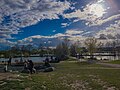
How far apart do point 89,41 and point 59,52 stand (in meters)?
20.6

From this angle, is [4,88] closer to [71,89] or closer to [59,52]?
[71,89]

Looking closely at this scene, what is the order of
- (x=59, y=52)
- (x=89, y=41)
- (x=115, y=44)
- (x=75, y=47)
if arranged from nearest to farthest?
1. (x=89, y=41)
2. (x=59, y=52)
3. (x=75, y=47)
4. (x=115, y=44)

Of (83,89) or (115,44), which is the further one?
(115,44)

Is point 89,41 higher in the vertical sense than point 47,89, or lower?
higher

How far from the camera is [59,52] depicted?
117m

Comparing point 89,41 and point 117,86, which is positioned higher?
point 89,41

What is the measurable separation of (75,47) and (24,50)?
67898mm

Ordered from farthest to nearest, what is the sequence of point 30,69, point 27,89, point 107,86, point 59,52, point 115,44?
point 115,44 < point 59,52 < point 30,69 < point 107,86 < point 27,89

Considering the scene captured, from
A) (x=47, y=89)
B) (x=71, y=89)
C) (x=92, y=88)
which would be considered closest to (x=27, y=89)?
(x=47, y=89)

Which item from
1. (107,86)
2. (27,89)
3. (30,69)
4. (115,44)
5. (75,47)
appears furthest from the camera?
(115,44)

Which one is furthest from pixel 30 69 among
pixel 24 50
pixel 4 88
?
pixel 24 50

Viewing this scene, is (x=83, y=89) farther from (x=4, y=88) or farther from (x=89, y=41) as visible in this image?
(x=89, y=41)

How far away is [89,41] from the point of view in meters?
102

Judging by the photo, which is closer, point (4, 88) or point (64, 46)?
point (4, 88)
